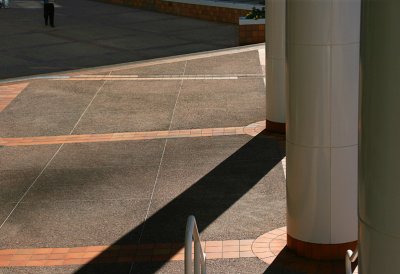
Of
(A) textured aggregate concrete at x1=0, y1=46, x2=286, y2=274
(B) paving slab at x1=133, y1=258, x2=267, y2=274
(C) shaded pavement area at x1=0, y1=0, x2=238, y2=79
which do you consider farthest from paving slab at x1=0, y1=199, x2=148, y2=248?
(C) shaded pavement area at x1=0, y1=0, x2=238, y2=79

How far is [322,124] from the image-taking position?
352 inches

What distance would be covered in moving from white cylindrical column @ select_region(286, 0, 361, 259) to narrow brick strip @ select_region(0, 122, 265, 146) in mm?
5179

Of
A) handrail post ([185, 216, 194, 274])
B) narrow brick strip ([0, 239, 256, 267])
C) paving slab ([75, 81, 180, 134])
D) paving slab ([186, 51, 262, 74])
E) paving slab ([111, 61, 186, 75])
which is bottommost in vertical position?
narrow brick strip ([0, 239, 256, 267])

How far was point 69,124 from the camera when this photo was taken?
15.5 m

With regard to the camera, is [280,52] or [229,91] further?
[229,91]

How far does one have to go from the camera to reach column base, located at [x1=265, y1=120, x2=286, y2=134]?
46.8ft

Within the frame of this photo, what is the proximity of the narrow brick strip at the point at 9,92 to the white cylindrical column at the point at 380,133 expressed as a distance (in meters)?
13.2

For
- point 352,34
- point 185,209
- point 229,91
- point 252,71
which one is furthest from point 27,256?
point 252,71

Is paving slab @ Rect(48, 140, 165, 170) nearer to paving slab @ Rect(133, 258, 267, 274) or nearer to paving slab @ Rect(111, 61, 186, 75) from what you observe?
paving slab @ Rect(133, 258, 267, 274)

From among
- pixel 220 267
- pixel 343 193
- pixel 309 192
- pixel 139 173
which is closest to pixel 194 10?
pixel 139 173

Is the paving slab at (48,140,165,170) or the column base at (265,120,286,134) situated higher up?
the column base at (265,120,286,134)

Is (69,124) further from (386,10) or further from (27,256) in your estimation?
(386,10)

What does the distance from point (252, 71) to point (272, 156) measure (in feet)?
22.6

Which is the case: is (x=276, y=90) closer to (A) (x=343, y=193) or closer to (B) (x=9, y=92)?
(A) (x=343, y=193)
